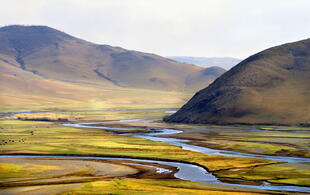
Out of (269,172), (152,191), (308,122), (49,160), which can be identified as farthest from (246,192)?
(308,122)

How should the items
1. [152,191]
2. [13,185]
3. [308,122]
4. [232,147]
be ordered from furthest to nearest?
[308,122], [232,147], [13,185], [152,191]

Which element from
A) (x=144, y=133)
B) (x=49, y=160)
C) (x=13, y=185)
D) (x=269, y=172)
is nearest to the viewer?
(x=13, y=185)

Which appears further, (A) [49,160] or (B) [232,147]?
(B) [232,147]

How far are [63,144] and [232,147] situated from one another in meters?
36.5

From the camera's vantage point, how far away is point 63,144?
379ft

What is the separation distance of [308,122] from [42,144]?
100m

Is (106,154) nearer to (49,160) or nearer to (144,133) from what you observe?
(49,160)

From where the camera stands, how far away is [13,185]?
2640 inches

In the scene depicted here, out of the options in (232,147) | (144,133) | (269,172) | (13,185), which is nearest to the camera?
(13,185)

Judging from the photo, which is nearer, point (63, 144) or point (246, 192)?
point (246, 192)

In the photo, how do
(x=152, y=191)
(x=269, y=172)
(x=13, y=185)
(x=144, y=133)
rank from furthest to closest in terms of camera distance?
(x=144, y=133)
(x=269, y=172)
(x=13, y=185)
(x=152, y=191)

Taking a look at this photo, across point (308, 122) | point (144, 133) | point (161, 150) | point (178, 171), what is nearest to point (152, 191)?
point (178, 171)

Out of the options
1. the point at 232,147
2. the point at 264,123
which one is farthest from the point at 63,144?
the point at 264,123

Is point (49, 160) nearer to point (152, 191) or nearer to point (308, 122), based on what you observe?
point (152, 191)
